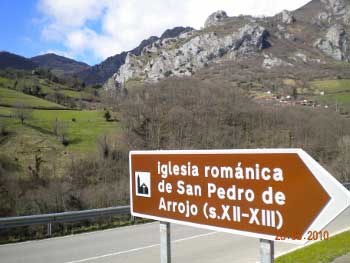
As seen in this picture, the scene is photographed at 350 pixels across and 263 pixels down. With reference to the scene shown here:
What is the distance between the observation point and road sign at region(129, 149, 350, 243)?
2482 mm

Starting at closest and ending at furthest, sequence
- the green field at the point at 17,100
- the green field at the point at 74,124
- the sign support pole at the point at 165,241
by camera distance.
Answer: the sign support pole at the point at 165,241, the green field at the point at 74,124, the green field at the point at 17,100

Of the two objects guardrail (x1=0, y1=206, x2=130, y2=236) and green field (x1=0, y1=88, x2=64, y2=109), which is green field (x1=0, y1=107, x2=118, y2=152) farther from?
guardrail (x1=0, y1=206, x2=130, y2=236)

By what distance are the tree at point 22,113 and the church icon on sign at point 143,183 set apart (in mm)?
56048

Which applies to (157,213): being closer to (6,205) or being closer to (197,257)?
(197,257)

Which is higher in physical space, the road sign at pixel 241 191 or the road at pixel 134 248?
the road sign at pixel 241 191

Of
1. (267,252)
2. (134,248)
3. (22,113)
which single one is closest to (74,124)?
(22,113)

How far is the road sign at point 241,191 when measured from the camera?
8.14 ft

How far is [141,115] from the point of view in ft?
183

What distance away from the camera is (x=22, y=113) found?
5841 cm

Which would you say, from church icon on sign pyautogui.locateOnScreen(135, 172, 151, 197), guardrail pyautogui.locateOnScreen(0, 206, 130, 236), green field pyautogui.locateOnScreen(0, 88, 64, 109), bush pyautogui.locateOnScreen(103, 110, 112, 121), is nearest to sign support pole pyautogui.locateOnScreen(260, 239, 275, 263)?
church icon on sign pyautogui.locateOnScreen(135, 172, 151, 197)

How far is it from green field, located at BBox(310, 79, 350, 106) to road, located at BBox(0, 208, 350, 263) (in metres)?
96.8

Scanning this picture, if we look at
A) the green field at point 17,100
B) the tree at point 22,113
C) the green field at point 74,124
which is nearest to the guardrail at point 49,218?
the green field at point 74,124

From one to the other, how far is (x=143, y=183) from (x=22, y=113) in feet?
190

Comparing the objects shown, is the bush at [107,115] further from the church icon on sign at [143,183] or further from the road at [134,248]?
the church icon on sign at [143,183]
